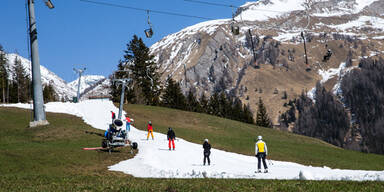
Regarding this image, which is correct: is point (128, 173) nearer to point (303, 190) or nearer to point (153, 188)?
point (153, 188)

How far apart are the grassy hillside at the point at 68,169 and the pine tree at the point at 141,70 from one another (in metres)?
46.0

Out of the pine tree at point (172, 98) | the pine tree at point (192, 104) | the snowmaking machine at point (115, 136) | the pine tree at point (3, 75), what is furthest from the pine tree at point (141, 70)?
the snowmaking machine at point (115, 136)

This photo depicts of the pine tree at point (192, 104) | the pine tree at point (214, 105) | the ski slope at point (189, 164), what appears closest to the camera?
the ski slope at point (189, 164)

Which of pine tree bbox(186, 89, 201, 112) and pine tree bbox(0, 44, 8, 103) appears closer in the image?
pine tree bbox(0, 44, 8, 103)

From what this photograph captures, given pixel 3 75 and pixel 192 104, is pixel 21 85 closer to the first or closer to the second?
pixel 3 75

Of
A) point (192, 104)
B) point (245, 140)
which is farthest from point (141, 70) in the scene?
point (245, 140)

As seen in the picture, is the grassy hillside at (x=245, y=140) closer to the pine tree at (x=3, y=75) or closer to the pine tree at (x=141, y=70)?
the pine tree at (x=141, y=70)

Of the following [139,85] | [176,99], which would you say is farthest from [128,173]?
[176,99]

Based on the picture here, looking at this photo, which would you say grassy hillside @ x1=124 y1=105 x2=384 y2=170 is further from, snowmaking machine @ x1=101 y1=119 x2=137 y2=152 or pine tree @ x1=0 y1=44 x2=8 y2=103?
pine tree @ x1=0 y1=44 x2=8 y2=103

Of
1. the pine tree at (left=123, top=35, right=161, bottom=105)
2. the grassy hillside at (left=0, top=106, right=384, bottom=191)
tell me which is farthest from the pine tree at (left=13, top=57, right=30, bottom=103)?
the grassy hillside at (left=0, top=106, right=384, bottom=191)

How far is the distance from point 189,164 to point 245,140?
81.9 ft

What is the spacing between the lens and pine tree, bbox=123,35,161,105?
347 ft

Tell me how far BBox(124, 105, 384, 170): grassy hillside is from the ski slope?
4.03 metres

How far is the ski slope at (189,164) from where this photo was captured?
23.2 meters
